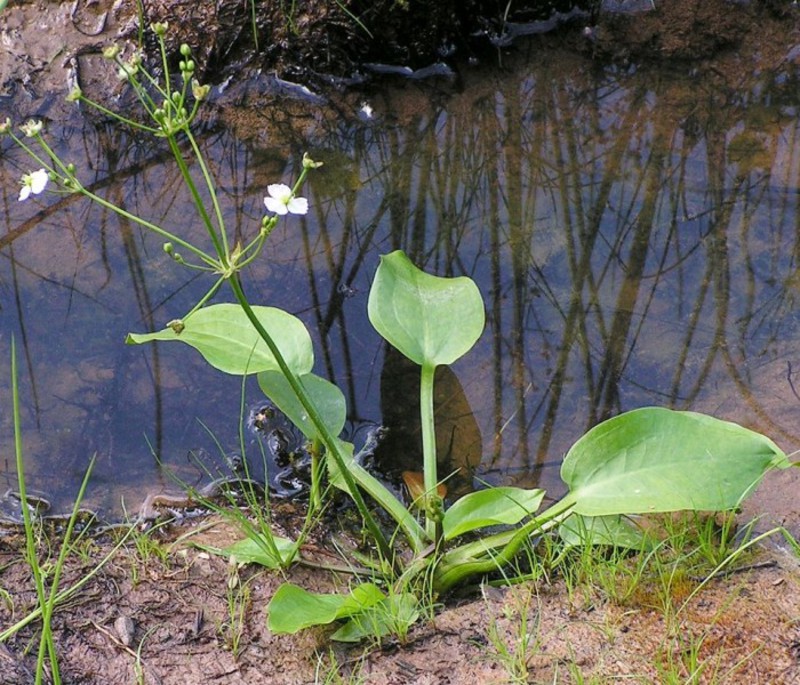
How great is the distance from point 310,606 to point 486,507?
1.49 feet

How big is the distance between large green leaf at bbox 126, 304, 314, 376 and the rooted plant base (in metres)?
0.46

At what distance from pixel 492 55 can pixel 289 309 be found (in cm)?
151

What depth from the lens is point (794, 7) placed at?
149 inches

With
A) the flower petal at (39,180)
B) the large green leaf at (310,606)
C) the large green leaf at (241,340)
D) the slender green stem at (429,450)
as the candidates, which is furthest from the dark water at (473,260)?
the flower petal at (39,180)

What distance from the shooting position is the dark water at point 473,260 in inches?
99.2

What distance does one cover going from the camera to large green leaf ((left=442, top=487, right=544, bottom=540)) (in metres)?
2.06

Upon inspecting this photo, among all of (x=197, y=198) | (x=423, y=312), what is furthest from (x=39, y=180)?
(x=423, y=312)

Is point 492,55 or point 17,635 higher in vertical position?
point 492,55

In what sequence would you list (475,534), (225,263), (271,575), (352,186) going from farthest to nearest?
(352,186)
(475,534)
(271,575)
(225,263)

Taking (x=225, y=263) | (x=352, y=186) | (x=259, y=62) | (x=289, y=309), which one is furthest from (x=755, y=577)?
(x=259, y=62)

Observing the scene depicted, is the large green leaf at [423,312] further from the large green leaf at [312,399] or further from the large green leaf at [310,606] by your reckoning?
the large green leaf at [310,606]

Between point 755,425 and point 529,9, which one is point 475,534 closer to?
point 755,425

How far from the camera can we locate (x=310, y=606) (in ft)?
6.19

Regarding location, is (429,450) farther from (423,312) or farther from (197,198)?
(197,198)
